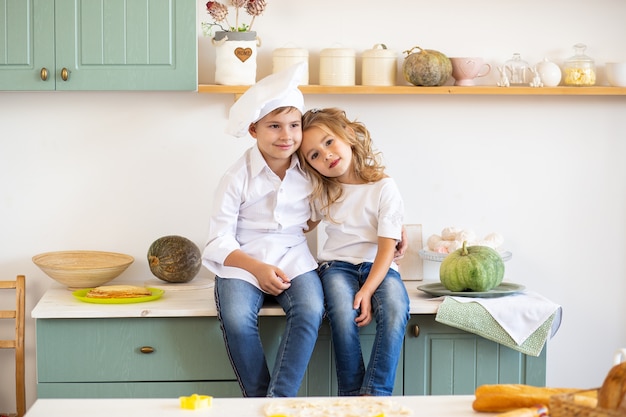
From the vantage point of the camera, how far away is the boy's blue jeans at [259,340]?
2.65 metres

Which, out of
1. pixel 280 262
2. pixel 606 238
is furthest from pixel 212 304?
pixel 606 238

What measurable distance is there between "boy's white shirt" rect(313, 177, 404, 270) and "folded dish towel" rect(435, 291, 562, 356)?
0.27 m

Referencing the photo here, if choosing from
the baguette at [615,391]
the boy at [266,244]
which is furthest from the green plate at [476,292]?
the baguette at [615,391]

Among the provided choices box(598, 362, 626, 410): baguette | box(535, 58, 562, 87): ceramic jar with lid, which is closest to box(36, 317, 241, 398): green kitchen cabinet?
box(535, 58, 562, 87): ceramic jar with lid

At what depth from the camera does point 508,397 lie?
185 centimetres

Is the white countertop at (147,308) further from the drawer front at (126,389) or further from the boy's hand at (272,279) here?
the drawer front at (126,389)

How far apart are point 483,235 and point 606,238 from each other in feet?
1.52

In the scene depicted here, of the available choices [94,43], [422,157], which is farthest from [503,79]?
[94,43]

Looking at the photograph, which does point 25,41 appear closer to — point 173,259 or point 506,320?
point 173,259

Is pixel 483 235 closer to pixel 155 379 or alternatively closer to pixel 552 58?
pixel 552 58

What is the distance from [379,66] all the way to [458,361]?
3.37ft

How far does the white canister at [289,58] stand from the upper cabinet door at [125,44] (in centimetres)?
32

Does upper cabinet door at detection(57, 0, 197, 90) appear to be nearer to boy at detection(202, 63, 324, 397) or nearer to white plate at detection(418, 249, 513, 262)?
boy at detection(202, 63, 324, 397)

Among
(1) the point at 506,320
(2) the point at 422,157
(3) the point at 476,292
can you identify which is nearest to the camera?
(1) the point at 506,320
